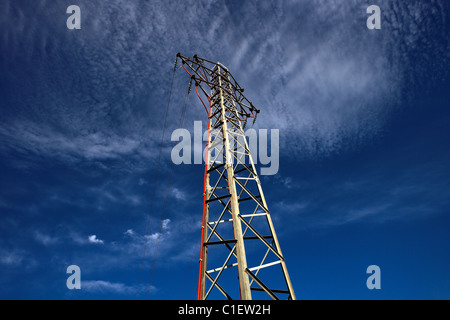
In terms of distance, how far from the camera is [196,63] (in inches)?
527

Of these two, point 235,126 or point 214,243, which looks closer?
point 214,243
